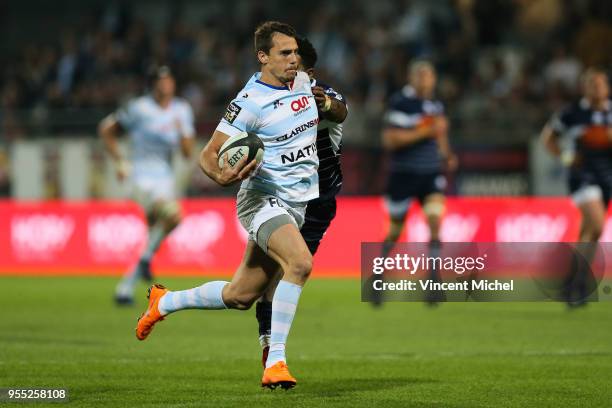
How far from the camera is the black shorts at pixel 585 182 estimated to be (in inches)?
576

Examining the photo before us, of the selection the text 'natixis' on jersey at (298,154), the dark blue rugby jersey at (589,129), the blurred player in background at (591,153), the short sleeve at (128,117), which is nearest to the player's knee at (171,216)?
the short sleeve at (128,117)

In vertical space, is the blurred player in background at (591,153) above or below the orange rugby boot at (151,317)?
above

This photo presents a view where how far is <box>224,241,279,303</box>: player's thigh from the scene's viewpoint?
8453 millimetres

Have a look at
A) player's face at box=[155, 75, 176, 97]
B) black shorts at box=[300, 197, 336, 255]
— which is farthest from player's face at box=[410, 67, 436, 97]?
black shorts at box=[300, 197, 336, 255]

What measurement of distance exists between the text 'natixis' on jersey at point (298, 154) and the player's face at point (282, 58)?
47 centimetres

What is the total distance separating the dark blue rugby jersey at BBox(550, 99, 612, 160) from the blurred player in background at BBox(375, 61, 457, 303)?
1.57 m

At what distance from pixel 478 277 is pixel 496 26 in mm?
14802

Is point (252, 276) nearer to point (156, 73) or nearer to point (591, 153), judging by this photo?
point (591, 153)

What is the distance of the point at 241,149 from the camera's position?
7.87 metres

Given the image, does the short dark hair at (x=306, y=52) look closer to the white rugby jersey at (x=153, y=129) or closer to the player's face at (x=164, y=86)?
the player's face at (x=164, y=86)

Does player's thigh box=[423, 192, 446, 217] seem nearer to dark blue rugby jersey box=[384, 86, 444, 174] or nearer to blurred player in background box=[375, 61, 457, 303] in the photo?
blurred player in background box=[375, 61, 457, 303]

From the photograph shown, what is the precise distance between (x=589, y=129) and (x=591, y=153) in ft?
0.91

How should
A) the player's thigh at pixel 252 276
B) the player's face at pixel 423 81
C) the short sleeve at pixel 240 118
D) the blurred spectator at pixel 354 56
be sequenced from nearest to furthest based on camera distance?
the short sleeve at pixel 240 118 → the player's thigh at pixel 252 276 → the player's face at pixel 423 81 → the blurred spectator at pixel 354 56

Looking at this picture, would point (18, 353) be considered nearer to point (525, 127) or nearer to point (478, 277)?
point (478, 277)
